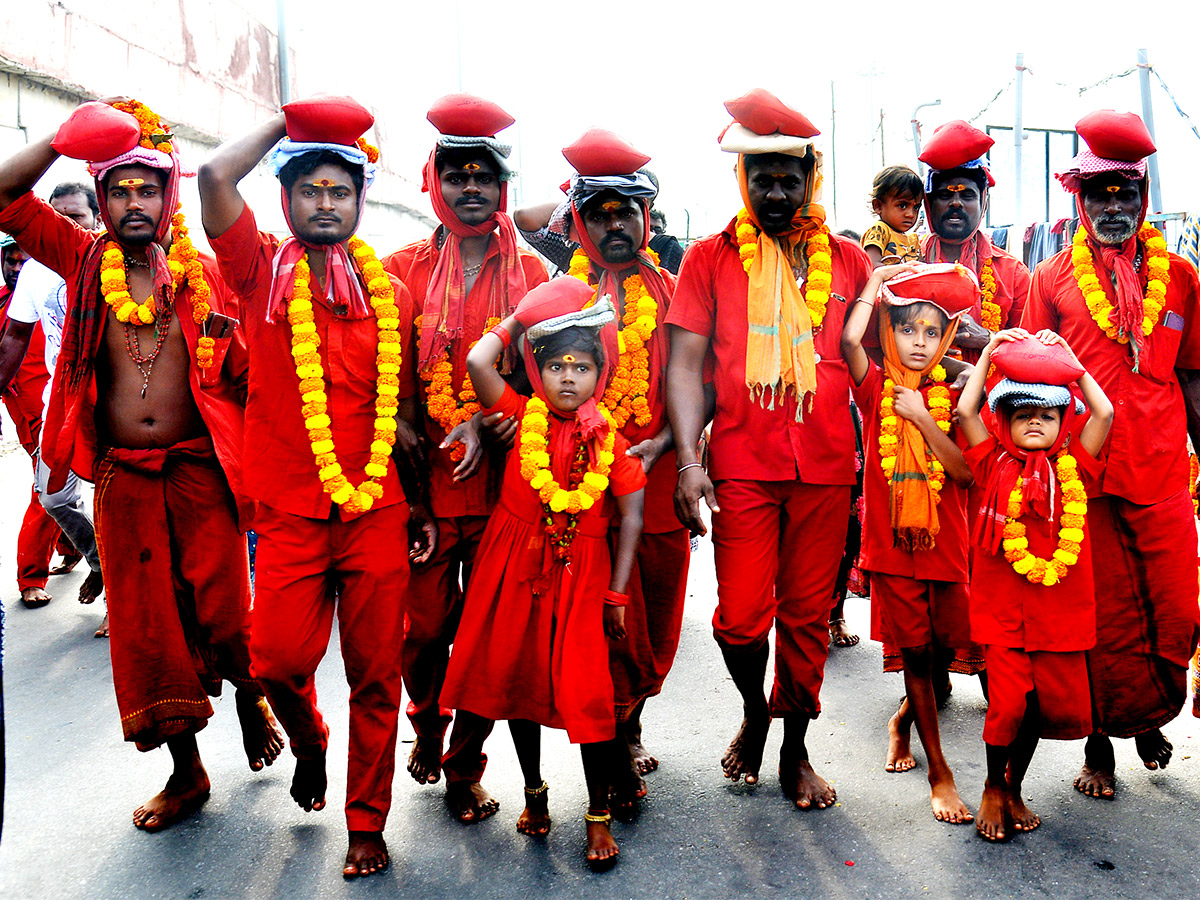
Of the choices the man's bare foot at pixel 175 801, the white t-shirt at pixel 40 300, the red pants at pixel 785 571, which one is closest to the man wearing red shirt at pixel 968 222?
the red pants at pixel 785 571

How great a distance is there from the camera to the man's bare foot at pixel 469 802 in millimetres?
3617

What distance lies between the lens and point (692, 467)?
3617mm

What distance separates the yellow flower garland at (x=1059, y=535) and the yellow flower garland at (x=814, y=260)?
0.98 metres

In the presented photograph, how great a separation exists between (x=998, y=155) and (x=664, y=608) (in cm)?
834

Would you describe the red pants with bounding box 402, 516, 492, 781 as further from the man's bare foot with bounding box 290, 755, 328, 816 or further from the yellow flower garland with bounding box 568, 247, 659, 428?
the yellow flower garland with bounding box 568, 247, 659, 428

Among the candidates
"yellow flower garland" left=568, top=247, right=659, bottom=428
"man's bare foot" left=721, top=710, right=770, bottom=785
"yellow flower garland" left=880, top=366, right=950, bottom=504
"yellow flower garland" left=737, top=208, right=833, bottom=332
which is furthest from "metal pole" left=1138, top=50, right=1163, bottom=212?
"man's bare foot" left=721, top=710, right=770, bottom=785

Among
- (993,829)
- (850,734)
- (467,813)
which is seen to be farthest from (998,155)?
(467,813)

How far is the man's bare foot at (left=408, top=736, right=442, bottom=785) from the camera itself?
3.92 metres

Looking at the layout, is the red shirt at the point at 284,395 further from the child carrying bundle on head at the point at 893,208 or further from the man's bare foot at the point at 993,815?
the child carrying bundle on head at the point at 893,208

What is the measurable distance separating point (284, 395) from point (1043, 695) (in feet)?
9.47

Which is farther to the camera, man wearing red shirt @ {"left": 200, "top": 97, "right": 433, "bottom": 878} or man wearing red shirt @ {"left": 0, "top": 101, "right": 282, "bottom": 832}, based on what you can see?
man wearing red shirt @ {"left": 0, "top": 101, "right": 282, "bottom": 832}

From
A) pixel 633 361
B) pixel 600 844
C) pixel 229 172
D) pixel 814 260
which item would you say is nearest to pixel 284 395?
pixel 229 172

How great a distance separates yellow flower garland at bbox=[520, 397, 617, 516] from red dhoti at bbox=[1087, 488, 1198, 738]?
1986 mm

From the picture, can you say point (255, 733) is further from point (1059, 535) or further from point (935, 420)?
point (1059, 535)
